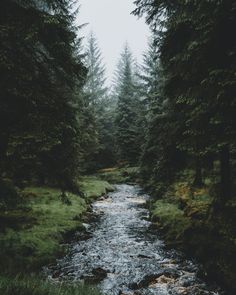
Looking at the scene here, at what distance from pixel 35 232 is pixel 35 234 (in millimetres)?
250

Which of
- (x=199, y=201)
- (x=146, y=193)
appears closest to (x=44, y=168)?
(x=199, y=201)

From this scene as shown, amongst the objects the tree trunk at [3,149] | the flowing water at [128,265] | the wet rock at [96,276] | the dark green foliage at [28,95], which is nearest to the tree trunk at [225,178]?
the flowing water at [128,265]

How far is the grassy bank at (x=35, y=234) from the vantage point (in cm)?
901

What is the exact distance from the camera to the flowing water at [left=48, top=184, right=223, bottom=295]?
8453 millimetres

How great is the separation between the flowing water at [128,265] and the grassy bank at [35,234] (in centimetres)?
63

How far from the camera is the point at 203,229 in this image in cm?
1155

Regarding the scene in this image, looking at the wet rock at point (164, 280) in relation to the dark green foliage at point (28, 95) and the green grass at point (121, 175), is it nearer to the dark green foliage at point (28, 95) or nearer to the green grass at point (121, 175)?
the dark green foliage at point (28, 95)

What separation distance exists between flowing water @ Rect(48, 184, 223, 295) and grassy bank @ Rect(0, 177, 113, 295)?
2.08 feet

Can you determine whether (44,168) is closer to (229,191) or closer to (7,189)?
(7,189)

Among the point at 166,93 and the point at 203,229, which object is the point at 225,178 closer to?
the point at 203,229

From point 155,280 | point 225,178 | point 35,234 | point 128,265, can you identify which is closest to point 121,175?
point 35,234

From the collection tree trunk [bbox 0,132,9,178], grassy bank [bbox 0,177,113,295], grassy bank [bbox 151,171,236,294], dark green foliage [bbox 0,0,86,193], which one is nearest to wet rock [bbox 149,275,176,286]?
grassy bank [bbox 151,171,236,294]

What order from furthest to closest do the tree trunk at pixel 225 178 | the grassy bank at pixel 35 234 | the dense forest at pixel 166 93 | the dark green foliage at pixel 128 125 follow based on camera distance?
the dark green foliage at pixel 128 125 < the tree trunk at pixel 225 178 < the grassy bank at pixel 35 234 < the dense forest at pixel 166 93

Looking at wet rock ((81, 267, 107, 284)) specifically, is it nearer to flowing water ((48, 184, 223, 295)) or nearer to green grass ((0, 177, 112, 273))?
flowing water ((48, 184, 223, 295))
